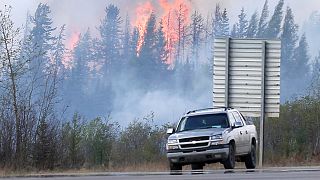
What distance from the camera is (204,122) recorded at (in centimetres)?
2470

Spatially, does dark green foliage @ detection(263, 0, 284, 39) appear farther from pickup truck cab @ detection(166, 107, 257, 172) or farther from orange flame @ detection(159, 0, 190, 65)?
pickup truck cab @ detection(166, 107, 257, 172)

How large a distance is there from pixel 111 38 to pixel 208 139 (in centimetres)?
5921

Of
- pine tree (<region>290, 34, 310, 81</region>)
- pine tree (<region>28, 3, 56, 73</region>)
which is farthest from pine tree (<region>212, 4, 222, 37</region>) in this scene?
pine tree (<region>28, 3, 56, 73</region>)

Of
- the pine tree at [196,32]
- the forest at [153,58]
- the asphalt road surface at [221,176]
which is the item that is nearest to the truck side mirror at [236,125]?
the asphalt road surface at [221,176]

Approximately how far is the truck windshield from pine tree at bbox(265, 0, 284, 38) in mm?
54041

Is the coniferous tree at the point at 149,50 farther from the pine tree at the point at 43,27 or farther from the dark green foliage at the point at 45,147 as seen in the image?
the dark green foliage at the point at 45,147

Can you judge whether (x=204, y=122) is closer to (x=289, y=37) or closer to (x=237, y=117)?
(x=237, y=117)

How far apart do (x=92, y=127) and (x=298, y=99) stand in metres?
10.8

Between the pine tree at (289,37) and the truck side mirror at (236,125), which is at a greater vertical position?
the pine tree at (289,37)

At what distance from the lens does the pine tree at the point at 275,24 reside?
258ft

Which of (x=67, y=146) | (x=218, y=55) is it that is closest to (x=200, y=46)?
(x=218, y=55)

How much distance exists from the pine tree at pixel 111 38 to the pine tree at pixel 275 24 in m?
14.0

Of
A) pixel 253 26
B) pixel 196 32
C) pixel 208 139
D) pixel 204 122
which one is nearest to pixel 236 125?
pixel 204 122

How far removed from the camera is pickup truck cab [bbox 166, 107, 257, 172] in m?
23.3
